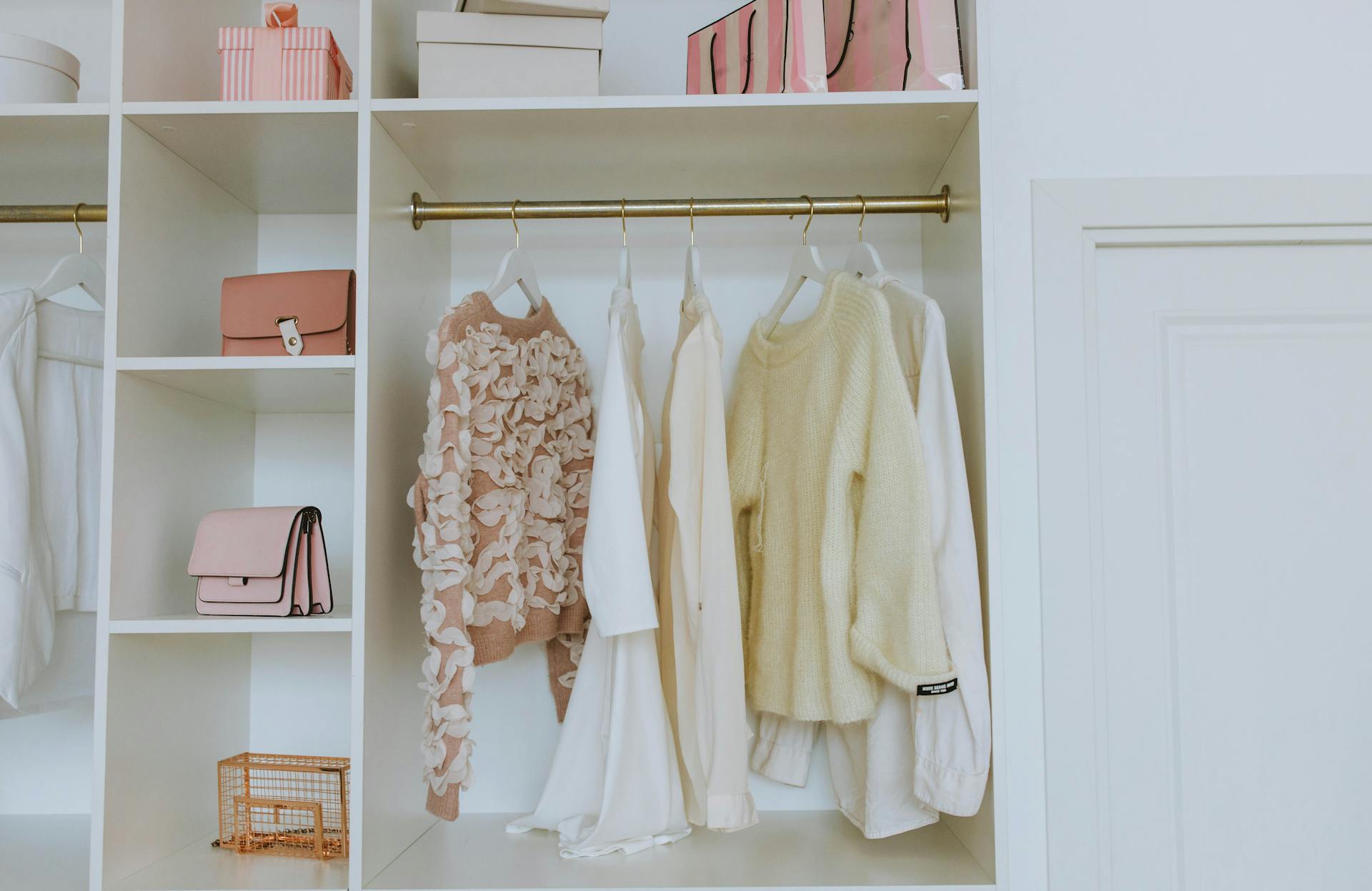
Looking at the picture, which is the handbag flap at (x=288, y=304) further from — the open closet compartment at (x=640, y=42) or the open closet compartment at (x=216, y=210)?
the open closet compartment at (x=640, y=42)

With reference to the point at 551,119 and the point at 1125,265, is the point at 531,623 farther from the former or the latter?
the point at 1125,265

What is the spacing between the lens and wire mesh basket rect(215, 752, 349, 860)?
1.49 m

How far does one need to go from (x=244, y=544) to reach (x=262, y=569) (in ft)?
0.16

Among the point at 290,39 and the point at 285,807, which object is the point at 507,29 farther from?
the point at 285,807

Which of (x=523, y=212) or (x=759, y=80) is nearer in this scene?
(x=759, y=80)

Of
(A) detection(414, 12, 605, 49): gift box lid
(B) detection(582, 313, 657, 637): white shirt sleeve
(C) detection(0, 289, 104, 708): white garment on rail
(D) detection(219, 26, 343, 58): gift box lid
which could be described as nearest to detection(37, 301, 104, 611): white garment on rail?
(C) detection(0, 289, 104, 708): white garment on rail

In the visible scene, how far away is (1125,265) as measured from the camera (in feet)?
5.92

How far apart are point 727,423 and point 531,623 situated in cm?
48

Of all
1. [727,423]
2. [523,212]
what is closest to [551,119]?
[523,212]

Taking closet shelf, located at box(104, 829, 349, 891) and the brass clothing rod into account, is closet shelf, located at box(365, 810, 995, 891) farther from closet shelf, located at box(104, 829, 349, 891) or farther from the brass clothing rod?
the brass clothing rod

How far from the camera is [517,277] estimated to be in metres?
1.59

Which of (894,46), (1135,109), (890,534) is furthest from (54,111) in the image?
(1135,109)

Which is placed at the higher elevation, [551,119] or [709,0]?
[709,0]

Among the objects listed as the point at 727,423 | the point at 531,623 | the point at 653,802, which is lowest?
the point at 653,802
